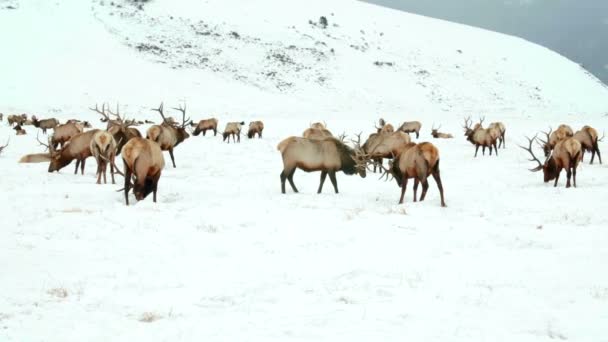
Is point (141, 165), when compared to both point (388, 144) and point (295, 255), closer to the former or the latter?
point (295, 255)

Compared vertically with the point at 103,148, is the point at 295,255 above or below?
below

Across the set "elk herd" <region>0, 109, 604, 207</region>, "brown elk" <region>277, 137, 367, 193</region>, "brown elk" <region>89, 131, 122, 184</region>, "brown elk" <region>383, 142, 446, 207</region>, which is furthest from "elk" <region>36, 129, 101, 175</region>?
"brown elk" <region>383, 142, 446, 207</region>

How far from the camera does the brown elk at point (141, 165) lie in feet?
39.1

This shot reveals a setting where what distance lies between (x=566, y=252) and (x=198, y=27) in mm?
82405

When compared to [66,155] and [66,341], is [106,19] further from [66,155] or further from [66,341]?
[66,341]

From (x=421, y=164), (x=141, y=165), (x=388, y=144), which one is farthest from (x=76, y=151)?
(x=421, y=164)

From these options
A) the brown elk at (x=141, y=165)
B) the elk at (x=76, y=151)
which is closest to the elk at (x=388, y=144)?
the brown elk at (x=141, y=165)

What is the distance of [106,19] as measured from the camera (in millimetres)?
82250

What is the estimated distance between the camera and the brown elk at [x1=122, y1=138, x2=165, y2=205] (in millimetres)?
11906

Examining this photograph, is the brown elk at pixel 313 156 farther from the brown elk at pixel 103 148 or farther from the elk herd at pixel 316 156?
the brown elk at pixel 103 148

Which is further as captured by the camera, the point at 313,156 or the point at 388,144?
the point at 388,144

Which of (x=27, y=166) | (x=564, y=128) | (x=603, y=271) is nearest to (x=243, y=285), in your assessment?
(x=603, y=271)

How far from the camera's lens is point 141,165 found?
12039 mm

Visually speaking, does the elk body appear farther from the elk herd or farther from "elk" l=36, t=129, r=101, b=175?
"elk" l=36, t=129, r=101, b=175
